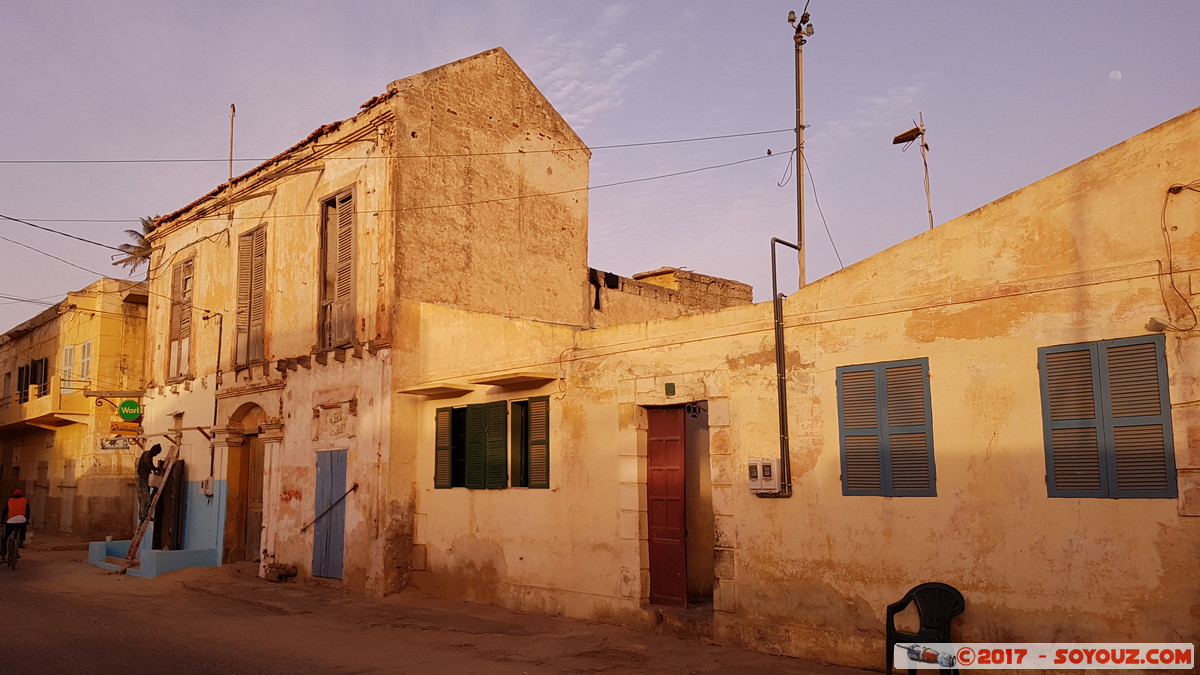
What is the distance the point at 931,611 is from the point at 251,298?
14.6 m

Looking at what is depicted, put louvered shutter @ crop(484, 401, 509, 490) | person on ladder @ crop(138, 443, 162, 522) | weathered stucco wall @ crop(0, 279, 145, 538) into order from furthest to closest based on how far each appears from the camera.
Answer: weathered stucco wall @ crop(0, 279, 145, 538)
person on ladder @ crop(138, 443, 162, 522)
louvered shutter @ crop(484, 401, 509, 490)

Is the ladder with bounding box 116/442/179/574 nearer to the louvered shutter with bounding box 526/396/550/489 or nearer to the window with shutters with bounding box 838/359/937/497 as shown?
the louvered shutter with bounding box 526/396/550/489

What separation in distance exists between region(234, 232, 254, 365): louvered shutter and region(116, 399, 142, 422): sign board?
463 cm

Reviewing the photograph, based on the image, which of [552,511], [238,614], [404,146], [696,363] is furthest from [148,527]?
[696,363]

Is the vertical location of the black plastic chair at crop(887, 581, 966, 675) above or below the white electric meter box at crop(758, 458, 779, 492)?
below

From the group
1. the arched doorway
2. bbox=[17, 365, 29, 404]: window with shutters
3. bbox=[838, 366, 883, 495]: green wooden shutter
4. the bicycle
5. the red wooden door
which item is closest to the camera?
bbox=[838, 366, 883, 495]: green wooden shutter

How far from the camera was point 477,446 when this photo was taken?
12.6m

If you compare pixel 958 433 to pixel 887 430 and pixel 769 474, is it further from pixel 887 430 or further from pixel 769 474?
pixel 769 474

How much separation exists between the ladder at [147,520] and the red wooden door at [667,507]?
12177 millimetres

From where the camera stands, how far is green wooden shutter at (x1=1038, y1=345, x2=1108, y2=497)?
707 centimetres

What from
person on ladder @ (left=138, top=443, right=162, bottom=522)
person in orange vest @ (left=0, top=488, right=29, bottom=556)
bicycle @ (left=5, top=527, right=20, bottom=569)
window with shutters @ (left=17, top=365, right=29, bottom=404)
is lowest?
bicycle @ (left=5, top=527, right=20, bottom=569)

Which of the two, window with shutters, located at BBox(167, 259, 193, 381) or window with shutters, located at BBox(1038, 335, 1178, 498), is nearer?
window with shutters, located at BBox(1038, 335, 1178, 498)

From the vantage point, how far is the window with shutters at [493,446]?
11648 mm

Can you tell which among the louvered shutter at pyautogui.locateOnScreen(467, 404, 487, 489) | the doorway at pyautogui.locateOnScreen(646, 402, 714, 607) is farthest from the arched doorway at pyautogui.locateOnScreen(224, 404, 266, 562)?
the doorway at pyautogui.locateOnScreen(646, 402, 714, 607)
